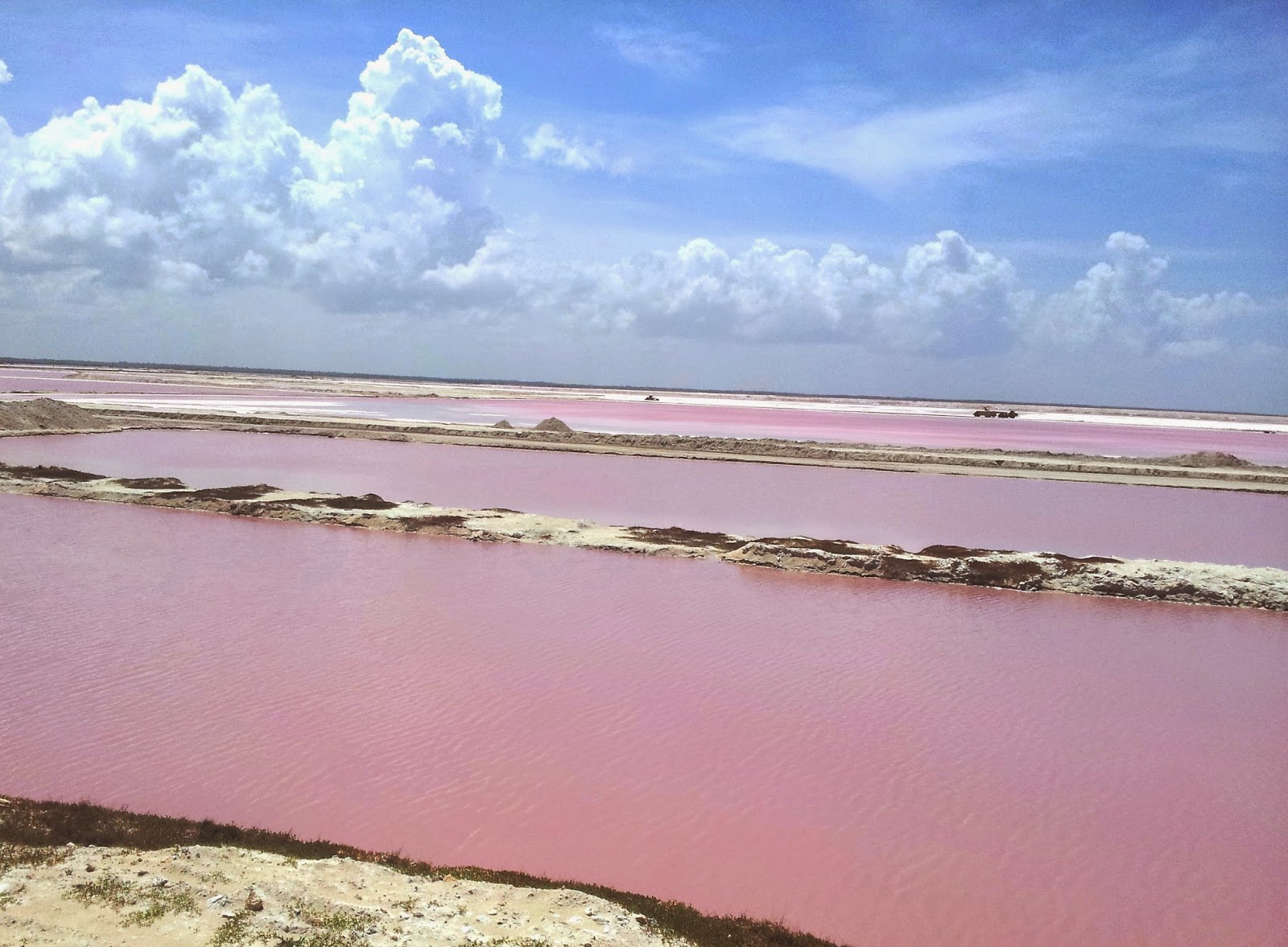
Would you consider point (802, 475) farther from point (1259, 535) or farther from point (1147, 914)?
point (1147, 914)

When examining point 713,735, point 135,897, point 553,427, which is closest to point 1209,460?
point 553,427

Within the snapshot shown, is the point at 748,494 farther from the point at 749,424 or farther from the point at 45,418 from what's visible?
the point at 749,424

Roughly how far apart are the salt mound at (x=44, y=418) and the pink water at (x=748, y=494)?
1932mm

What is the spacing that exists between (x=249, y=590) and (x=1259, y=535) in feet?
62.4

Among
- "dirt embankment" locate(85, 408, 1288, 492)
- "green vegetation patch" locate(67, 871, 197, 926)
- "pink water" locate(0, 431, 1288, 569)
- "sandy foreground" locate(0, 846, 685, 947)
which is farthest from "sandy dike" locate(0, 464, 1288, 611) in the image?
"dirt embankment" locate(85, 408, 1288, 492)

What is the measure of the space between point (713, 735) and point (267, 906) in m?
3.86

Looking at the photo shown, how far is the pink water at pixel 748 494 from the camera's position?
18031 millimetres

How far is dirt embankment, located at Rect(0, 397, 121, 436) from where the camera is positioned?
31741 millimetres

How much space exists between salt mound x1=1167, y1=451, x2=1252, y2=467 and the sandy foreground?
34.1 metres

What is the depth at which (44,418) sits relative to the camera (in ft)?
109

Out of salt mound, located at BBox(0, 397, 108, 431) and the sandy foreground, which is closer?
the sandy foreground

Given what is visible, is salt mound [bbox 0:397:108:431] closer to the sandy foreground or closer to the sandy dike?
the sandy dike

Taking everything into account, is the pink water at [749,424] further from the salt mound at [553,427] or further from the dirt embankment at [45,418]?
the dirt embankment at [45,418]

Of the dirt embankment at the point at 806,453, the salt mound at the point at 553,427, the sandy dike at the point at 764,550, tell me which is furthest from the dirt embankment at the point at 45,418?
the salt mound at the point at 553,427
